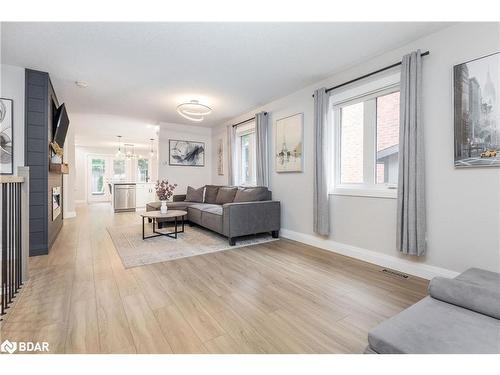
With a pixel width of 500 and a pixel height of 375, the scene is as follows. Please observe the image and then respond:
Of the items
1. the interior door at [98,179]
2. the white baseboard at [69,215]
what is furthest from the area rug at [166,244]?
the interior door at [98,179]

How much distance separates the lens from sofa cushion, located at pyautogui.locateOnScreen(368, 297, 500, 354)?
101cm

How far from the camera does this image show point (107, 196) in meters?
10.7

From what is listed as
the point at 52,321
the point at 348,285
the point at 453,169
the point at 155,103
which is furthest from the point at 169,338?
the point at 155,103

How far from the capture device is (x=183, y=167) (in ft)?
20.5

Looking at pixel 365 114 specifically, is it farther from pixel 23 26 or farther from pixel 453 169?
pixel 23 26

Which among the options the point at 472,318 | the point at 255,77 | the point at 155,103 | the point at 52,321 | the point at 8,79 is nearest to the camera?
the point at 472,318

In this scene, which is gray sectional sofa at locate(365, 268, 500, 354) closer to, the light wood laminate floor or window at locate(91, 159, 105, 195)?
the light wood laminate floor

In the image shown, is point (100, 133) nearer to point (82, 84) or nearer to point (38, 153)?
point (82, 84)

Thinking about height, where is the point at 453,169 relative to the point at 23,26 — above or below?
below

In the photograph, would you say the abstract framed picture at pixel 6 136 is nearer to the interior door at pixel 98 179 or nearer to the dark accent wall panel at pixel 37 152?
the dark accent wall panel at pixel 37 152

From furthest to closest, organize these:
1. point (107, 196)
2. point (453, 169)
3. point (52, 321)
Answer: point (107, 196) → point (453, 169) → point (52, 321)

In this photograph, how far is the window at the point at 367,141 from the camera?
9.07 feet

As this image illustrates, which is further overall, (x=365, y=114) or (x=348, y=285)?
(x=365, y=114)

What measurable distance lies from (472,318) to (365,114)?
242cm
